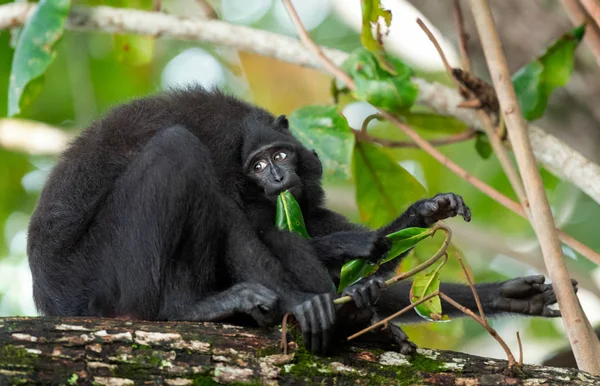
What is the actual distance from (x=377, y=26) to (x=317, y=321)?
268 centimetres

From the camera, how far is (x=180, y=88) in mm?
5621

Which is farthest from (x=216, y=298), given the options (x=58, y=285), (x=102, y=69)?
(x=102, y=69)

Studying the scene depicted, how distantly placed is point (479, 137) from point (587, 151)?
113 centimetres

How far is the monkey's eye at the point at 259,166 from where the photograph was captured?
509 centimetres

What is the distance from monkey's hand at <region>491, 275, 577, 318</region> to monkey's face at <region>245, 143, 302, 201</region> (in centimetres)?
157

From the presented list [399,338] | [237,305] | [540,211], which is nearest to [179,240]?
[237,305]

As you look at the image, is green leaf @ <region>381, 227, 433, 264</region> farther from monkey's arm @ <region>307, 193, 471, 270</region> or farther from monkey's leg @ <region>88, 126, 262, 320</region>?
A: monkey's leg @ <region>88, 126, 262, 320</region>

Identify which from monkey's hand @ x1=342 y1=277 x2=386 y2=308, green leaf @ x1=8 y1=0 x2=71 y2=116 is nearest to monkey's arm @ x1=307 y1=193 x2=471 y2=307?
monkey's hand @ x1=342 y1=277 x2=386 y2=308

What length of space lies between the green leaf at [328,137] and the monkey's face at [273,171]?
0.45 meters

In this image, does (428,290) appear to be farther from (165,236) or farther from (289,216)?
(165,236)

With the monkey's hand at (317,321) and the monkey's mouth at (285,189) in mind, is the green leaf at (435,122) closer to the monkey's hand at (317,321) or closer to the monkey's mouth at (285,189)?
the monkey's mouth at (285,189)

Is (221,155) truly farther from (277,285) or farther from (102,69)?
(102,69)

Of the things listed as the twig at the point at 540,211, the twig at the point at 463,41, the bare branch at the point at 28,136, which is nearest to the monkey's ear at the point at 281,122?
the twig at the point at 463,41

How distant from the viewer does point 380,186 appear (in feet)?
20.5
